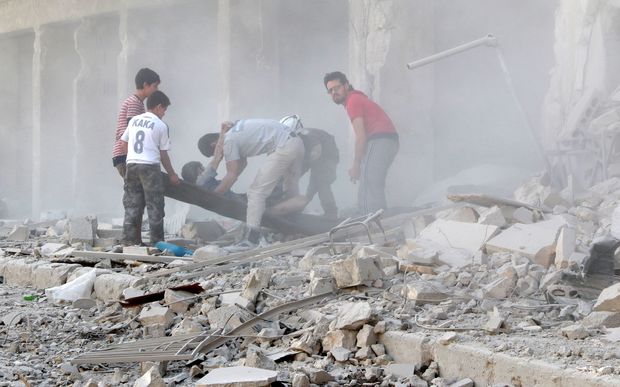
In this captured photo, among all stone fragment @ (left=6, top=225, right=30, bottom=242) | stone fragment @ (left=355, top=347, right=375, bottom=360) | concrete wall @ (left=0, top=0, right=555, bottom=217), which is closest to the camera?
stone fragment @ (left=355, top=347, right=375, bottom=360)

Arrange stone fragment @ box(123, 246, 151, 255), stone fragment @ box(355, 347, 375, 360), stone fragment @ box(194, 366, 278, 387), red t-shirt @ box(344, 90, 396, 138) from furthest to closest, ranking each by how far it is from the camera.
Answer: red t-shirt @ box(344, 90, 396, 138), stone fragment @ box(123, 246, 151, 255), stone fragment @ box(355, 347, 375, 360), stone fragment @ box(194, 366, 278, 387)

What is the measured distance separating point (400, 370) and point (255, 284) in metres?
1.48

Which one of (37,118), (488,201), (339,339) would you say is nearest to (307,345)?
(339,339)

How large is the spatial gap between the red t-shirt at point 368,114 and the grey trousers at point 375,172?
0.09 m

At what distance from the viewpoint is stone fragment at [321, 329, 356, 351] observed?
365 cm

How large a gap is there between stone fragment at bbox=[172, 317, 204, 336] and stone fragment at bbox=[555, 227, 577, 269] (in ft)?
6.95

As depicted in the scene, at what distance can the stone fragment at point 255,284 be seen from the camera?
4613mm

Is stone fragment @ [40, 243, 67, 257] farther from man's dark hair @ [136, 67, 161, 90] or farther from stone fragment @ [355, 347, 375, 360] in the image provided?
stone fragment @ [355, 347, 375, 360]

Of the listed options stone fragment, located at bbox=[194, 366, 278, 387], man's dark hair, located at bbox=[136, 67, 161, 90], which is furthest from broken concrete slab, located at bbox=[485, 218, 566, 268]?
man's dark hair, located at bbox=[136, 67, 161, 90]

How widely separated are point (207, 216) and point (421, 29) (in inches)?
149

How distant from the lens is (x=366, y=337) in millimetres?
3629

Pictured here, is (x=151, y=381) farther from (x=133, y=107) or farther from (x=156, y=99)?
(x=133, y=107)

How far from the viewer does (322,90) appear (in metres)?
12.5

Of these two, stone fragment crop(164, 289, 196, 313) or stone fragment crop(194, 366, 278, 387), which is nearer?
stone fragment crop(194, 366, 278, 387)
